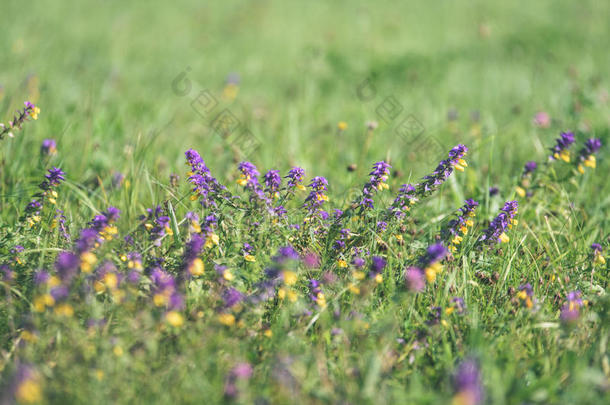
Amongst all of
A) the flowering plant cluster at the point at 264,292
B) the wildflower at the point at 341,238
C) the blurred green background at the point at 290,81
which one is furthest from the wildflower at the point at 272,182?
the blurred green background at the point at 290,81

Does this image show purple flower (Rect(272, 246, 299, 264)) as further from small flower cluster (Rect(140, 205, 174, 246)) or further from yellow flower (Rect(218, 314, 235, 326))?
small flower cluster (Rect(140, 205, 174, 246))

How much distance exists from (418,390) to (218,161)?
246cm

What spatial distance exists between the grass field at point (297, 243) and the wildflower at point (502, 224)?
0.01 m

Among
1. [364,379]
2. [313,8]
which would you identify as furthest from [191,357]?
[313,8]

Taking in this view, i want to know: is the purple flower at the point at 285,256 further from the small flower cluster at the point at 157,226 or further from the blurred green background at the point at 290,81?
the blurred green background at the point at 290,81

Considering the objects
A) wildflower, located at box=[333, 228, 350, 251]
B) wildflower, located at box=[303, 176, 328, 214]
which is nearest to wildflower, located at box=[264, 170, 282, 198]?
wildflower, located at box=[303, 176, 328, 214]

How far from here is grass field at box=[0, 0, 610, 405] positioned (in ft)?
5.11

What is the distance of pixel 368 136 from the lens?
153 inches

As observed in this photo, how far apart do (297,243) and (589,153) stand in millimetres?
1692

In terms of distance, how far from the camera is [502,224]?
2.15 metres

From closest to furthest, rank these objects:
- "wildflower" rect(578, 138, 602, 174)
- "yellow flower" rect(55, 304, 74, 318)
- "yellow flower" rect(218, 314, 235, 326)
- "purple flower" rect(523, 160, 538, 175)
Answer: "yellow flower" rect(55, 304, 74, 318), "yellow flower" rect(218, 314, 235, 326), "wildflower" rect(578, 138, 602, 174), "purple flower" rect(523, 160, 538, 175)

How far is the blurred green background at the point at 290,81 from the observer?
3.48m

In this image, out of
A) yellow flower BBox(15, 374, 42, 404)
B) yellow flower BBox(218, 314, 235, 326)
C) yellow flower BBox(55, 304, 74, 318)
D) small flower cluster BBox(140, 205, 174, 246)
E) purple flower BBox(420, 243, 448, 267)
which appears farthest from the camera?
small flower cluster BBox(140, 205, 174, 246)

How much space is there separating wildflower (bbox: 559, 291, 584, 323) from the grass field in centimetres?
2
